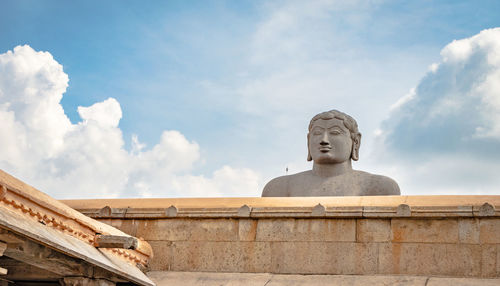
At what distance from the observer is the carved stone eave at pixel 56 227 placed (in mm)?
8796

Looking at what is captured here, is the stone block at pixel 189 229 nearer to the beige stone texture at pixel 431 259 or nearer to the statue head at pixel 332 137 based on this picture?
the beige stone texture at pixel 431 259

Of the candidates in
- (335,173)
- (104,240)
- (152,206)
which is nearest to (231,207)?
(152,206)

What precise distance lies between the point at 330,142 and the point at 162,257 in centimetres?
496

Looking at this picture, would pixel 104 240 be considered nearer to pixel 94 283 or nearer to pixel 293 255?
pixel 94 283

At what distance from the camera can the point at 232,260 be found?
11.9m

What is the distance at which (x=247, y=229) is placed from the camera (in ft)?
39.5

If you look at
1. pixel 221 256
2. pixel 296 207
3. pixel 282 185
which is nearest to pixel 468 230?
pixel 296 207

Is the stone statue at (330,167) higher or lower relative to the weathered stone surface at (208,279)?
higher

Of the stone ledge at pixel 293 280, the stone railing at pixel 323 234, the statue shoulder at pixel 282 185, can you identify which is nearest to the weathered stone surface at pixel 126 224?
the stone railing at pixel 323 234

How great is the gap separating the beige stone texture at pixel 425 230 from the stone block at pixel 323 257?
43cm

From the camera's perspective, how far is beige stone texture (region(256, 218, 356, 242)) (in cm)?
1161

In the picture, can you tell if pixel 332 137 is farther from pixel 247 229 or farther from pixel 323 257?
pixel 323 257

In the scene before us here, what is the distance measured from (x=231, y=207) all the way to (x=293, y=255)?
130 centimetres

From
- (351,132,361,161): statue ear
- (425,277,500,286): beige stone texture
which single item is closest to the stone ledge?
(425,277,500,286): beige stone texture
